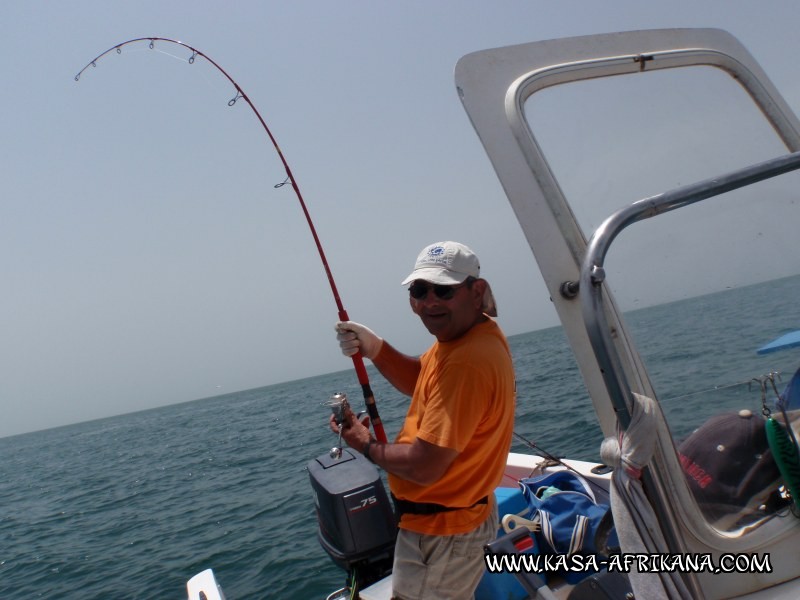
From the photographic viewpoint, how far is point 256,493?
9945 millimetres

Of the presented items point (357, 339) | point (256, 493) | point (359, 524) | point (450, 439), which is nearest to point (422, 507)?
point (450, 439)

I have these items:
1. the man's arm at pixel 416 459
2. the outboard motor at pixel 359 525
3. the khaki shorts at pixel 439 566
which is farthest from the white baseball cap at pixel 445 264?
the outboard motor at pixel 359 525

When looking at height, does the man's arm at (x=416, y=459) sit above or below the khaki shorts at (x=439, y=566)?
above

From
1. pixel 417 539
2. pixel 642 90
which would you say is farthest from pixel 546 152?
pixel 417 539

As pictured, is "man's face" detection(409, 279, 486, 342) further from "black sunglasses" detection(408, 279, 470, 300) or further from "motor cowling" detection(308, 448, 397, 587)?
"motor cowling" detection(308, 448, 397, 587)

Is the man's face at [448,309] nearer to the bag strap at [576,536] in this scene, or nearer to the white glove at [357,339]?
the white glove at [357,339]

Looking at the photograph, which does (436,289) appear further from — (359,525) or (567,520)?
(359,525)

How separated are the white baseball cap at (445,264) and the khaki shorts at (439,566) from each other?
0.91 metres

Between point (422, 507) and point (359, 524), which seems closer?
point (422, 507)

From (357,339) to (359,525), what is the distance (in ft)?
3.30

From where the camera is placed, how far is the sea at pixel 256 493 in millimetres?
1501

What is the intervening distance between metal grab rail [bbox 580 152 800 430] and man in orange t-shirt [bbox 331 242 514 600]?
26.5 inches

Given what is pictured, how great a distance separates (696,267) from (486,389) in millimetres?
720

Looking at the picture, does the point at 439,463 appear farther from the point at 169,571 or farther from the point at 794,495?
the point at 169,571
